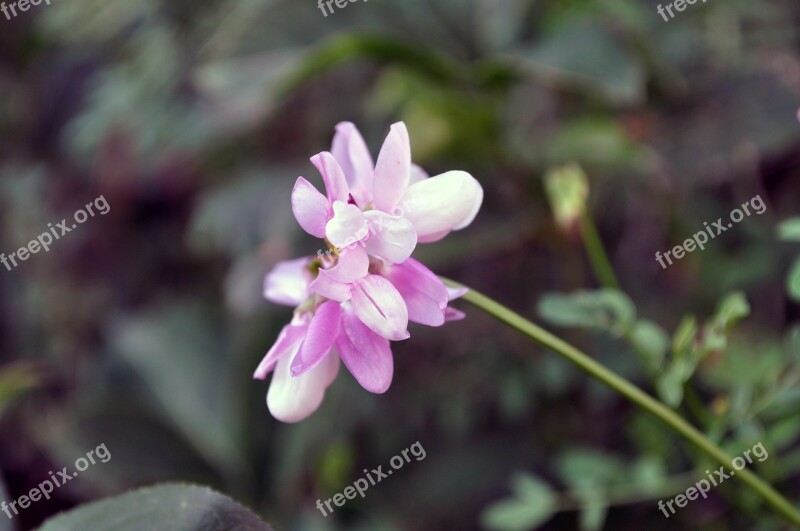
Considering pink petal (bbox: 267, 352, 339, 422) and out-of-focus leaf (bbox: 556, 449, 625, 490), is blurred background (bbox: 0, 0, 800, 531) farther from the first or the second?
pink petal (bbox: 267, 352, 339, 422)

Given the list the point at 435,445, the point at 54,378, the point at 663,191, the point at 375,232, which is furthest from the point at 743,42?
the point at 54,378

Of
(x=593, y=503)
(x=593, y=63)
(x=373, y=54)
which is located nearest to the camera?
(x=593, y=503)

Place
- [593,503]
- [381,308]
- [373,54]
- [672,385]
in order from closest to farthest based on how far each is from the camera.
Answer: [381,308] → [672,385] → [593,503] → [373,54]

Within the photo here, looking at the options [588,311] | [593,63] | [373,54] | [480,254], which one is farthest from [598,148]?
[588,311]

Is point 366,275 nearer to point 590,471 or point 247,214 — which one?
point 590,471

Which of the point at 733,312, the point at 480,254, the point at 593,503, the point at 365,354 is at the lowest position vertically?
the point at 593,503

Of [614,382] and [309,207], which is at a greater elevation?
[309,207]

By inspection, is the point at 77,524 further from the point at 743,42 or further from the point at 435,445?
the point at 743,42

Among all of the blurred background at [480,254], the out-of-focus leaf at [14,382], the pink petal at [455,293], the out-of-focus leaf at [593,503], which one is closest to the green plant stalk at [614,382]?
the pink petal at [455,293]
